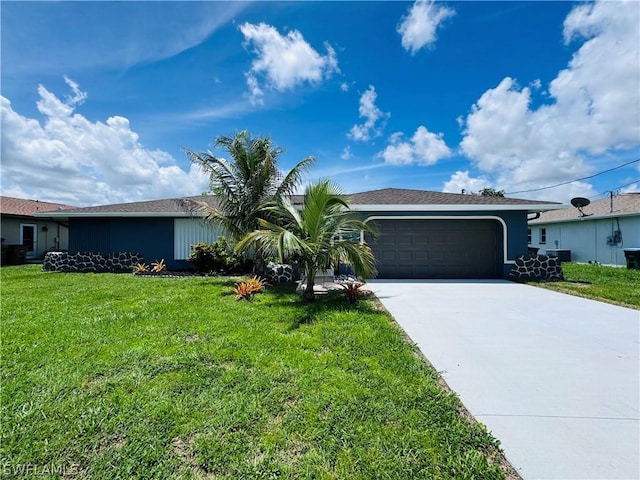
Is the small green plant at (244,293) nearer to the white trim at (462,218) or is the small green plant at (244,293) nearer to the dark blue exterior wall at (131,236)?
the white trim at (462,218)

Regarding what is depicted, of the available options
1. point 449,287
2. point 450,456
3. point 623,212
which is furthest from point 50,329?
point 623,212

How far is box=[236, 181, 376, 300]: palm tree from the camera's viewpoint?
635 centimetres

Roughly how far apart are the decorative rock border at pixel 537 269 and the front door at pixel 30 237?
2551cm

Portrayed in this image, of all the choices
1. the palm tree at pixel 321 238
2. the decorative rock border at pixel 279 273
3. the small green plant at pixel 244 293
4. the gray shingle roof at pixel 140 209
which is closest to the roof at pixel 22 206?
the gray shingle roof at pixel 140 209

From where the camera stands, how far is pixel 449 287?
9.35m

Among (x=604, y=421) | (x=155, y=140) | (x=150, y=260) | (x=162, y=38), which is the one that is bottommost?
(x=604, y=421)

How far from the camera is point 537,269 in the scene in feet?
35.3

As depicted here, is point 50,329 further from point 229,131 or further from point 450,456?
point 229,131

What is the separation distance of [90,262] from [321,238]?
11485 mm

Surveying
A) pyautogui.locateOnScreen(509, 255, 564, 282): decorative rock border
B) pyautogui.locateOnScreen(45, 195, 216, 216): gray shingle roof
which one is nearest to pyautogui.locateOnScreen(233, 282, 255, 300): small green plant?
pyautogui.locateOnScreen(45, 195, 216, 216): gray shingle roof

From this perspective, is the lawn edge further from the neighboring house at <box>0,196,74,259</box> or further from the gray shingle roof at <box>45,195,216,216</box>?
the neighboring house at <box>0,196,74,259</box>

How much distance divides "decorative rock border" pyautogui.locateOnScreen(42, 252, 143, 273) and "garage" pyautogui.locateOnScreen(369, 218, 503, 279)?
34.0 feet

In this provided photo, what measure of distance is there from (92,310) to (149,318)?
1.52 m

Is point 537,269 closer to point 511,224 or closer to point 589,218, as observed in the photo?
point 511,224
